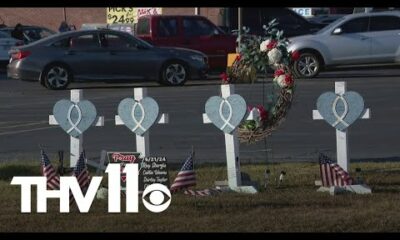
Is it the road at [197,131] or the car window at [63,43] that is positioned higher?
the car window at [63,43]

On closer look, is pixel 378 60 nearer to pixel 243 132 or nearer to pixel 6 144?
pixel 6 144

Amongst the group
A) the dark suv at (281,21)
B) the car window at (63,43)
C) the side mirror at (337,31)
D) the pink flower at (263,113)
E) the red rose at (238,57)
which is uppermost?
the dark suv at (281,21)

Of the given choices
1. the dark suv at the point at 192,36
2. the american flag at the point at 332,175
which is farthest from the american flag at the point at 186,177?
the dark suv at the point at 192,36

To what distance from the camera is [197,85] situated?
23.0 metres

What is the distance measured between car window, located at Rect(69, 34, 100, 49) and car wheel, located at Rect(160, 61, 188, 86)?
1.71 meters

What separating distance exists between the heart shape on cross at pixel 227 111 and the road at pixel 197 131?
7.97 ft

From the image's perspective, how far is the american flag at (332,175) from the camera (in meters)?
9.20

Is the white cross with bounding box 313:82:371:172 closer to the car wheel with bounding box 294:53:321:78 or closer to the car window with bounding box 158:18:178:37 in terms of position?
the car wheel with bounding box 294:53:321:78

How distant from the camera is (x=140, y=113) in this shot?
9.36 metres

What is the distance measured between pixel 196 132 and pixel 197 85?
8.29 m

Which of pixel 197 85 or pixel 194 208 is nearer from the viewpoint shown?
pixel 194 208

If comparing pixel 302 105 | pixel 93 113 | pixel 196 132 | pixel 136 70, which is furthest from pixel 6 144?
pixel 136 70

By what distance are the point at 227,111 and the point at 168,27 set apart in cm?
1693

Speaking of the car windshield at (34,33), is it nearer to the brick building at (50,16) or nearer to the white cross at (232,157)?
the brick building at (50,16)
